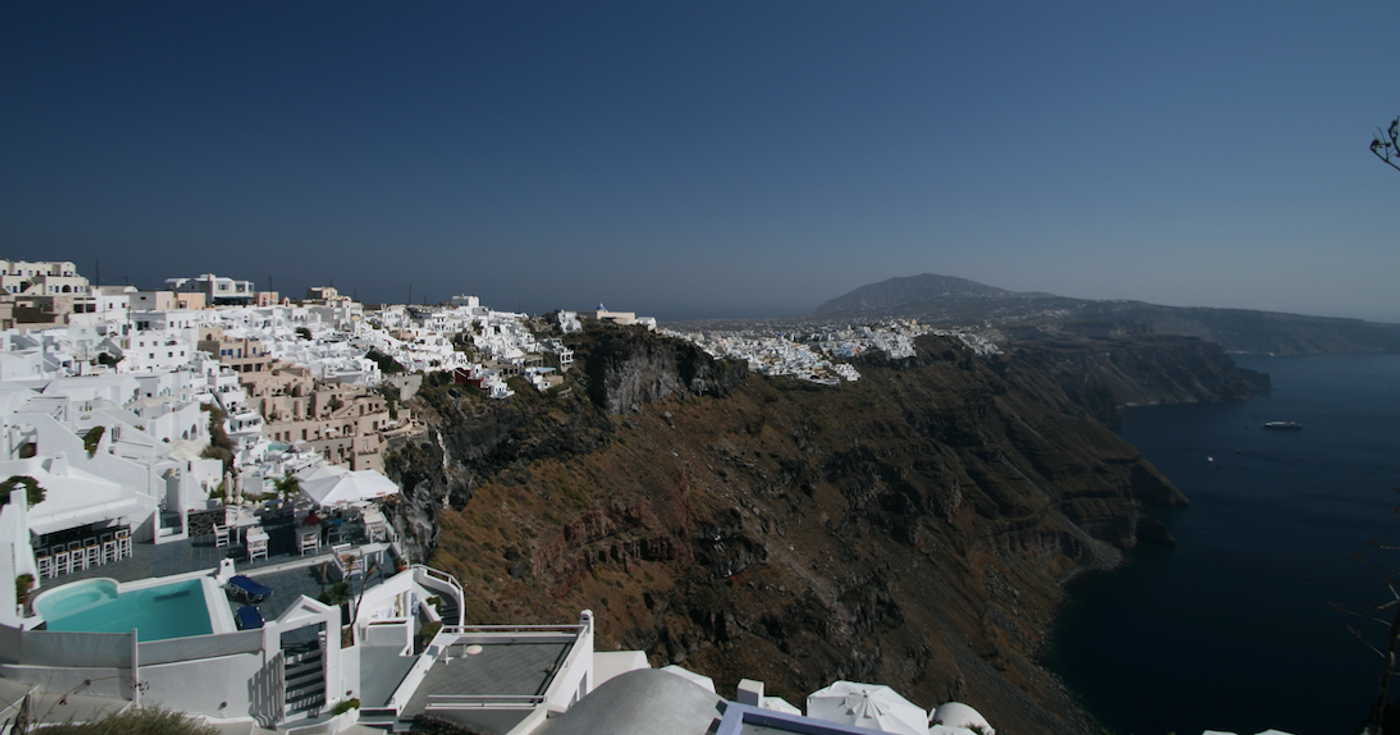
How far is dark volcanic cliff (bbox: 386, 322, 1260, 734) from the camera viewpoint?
1273 inches

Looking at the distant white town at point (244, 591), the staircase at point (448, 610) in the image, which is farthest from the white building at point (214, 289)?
the staircase at point (448, 610)

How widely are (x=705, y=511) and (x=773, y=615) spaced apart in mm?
7708

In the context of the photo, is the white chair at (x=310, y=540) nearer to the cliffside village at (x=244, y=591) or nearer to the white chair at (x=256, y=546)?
the cliffside village at (x=244, y=591)

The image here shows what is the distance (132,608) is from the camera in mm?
10844

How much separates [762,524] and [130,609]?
1527 inches

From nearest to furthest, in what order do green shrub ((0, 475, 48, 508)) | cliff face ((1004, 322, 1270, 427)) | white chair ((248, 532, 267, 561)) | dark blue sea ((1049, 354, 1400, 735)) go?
green shrub ((0, 475, 48, 508))
white chair ((248, 532, 267, 561))
dark blue sea ((1049, 354, 1400, 735))
cliff face ((1004, 322, 1270, 427))

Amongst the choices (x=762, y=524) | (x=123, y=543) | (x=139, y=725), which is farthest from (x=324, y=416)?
(x=762, y=524)

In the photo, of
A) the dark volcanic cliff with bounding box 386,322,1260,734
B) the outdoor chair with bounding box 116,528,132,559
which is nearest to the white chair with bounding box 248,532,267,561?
the outdoor chair with bounding box 116,528,132,559

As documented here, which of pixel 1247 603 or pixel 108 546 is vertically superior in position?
pixel 108 546

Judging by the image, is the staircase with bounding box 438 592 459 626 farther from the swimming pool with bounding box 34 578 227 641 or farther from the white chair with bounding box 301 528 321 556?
the swimming pool with bounding box 34 578 227 641

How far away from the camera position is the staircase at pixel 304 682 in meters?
9.67

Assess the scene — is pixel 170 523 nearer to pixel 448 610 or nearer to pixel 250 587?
pixel 250 587

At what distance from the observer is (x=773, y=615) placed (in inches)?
1510

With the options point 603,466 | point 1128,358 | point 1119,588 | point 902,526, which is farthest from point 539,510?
point 1128,358
